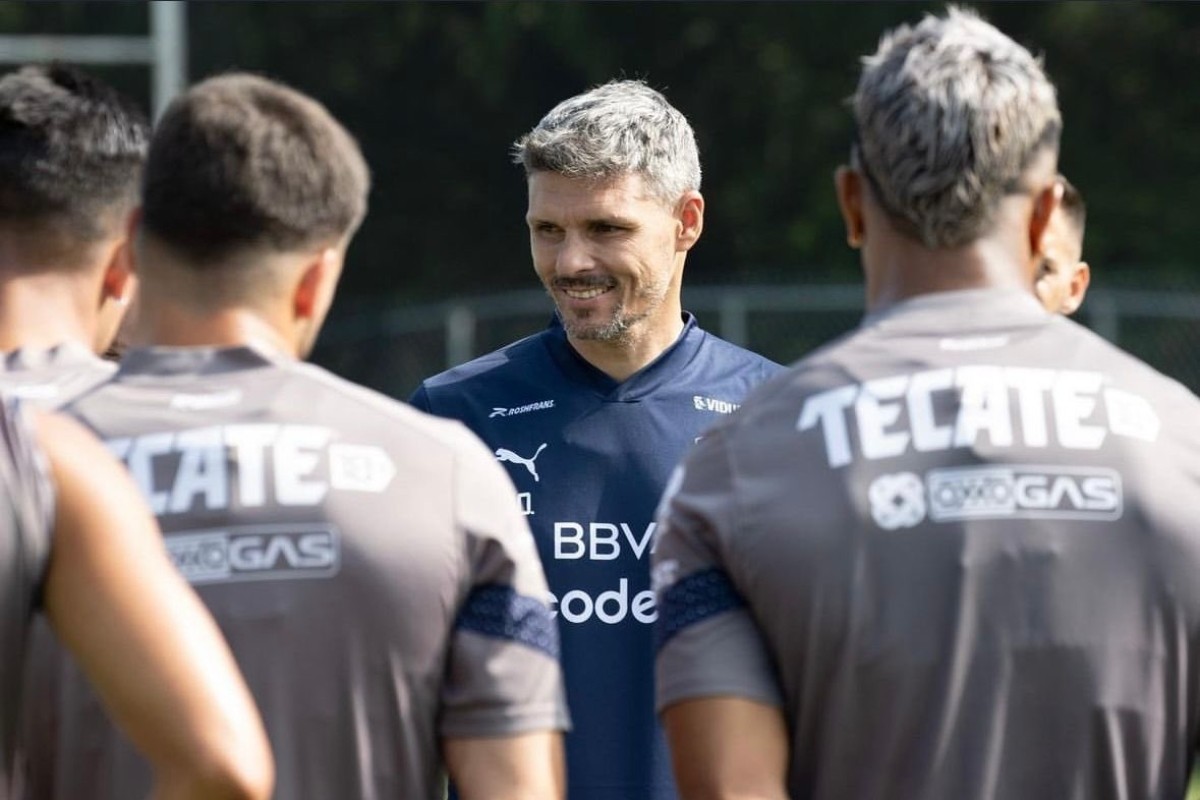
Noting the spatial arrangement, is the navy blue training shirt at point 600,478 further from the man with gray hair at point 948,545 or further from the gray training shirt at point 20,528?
the gray training shirt at point 20,528

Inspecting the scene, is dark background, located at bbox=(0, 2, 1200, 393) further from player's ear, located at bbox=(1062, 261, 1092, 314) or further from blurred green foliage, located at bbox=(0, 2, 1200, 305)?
player's ear, located at bbox=(1062, 261, 1092, 314)

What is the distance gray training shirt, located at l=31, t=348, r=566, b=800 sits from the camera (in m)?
2.54

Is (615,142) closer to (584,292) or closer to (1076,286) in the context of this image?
(584,292)

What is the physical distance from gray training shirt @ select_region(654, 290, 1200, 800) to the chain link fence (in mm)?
12107

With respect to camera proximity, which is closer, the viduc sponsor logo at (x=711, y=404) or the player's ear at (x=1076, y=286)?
the player's ear at (x=1076, y=286)

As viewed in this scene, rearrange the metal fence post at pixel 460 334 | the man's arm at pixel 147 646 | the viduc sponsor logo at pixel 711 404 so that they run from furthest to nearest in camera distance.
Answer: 1. the metal fence post at pixel 460 334
2. the viduc sponsor logo at pixel 711 404
3. the man's arm at pixel 147 646

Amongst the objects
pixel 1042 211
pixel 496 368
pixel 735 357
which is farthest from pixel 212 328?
pixel 735 357

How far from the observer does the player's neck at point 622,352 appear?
14.0 feet

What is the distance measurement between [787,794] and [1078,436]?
1.92ft

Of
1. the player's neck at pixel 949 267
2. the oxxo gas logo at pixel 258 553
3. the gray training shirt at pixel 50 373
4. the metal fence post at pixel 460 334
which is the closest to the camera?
the oxxo gas logo at pixel 258 553

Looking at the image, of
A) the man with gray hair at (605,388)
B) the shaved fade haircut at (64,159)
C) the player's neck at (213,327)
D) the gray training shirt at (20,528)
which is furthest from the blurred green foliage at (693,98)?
the gray training shirt at (20,528)

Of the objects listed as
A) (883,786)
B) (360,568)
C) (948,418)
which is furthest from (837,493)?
(360,568)

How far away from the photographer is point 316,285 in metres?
2.68

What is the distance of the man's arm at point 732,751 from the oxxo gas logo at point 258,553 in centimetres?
50
